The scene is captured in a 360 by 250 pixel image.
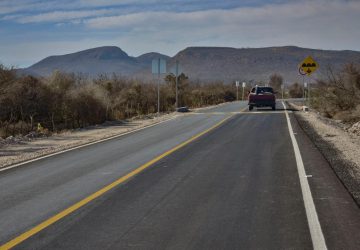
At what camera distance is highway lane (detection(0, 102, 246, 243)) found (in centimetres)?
711

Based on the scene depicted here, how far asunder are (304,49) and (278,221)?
612 ft

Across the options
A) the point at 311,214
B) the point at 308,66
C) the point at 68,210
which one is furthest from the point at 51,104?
the point at 311,214

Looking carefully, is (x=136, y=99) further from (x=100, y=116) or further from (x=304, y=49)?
(x=304, y=49)

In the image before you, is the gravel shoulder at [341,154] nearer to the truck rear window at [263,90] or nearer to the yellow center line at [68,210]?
the yellow center line at [68,210]

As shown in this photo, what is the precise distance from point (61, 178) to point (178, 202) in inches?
124

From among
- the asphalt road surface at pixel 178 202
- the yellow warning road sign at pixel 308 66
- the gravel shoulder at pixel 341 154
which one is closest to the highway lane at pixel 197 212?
the asphalt road surface at pixel 178 202

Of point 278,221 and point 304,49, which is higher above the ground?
point 304,49

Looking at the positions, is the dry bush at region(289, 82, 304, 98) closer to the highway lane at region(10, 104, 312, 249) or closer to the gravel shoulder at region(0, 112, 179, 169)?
the gravel shoulder at region(0, 112, 179, 169)

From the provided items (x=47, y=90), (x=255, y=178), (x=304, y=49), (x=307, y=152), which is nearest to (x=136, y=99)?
(x=47, y=90)

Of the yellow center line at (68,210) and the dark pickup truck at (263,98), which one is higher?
the dark pickup truck at (263,98)

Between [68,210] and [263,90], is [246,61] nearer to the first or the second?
[263,90]

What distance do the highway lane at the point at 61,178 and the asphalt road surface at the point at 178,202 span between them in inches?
0.7

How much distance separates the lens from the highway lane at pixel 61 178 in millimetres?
7105

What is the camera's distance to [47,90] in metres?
24.5
